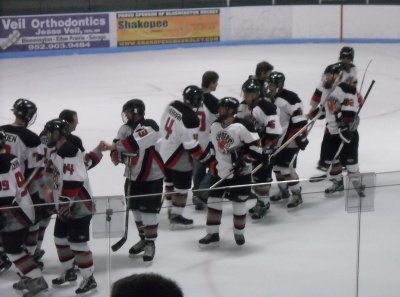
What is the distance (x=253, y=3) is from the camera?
14734 millimetres

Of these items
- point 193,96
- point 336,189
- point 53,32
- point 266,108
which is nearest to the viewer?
point 336,189

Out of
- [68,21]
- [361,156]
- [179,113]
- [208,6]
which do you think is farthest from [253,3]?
[179,113]

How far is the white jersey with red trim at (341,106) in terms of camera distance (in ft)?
18.2

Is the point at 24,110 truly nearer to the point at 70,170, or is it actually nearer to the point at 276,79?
the point at 70,170

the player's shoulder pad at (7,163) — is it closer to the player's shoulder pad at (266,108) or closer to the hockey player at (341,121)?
the player's shoulder pad at (266,108)

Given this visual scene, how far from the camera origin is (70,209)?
3.12 metres

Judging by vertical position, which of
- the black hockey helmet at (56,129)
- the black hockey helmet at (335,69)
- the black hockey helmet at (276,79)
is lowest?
the black hockey helmet at (56,129)

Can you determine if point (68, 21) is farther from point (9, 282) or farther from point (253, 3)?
point (9, 282)

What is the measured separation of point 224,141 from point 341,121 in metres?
1.48

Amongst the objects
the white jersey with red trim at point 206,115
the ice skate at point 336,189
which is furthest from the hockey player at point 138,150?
the ice skate at point 336,189

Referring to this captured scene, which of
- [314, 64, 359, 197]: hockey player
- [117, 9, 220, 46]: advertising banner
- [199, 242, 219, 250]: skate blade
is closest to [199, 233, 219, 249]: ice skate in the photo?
[199, 242, 219, 250]: skate blade

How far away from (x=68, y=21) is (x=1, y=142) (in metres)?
9.96

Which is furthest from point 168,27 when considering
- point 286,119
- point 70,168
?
point 70,168

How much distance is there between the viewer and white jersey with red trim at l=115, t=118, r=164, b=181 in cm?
428
